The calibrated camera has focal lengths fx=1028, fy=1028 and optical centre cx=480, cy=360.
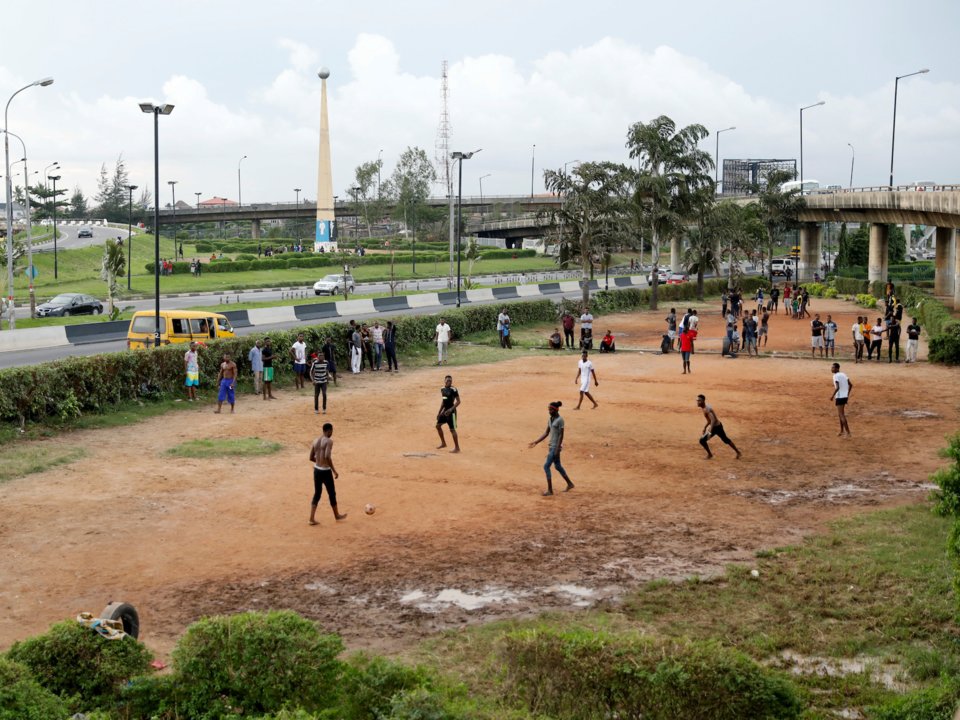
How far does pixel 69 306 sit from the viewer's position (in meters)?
47.5

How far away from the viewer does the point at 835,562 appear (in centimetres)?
1378

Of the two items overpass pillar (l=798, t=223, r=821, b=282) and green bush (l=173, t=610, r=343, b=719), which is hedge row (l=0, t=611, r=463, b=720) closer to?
green bush (l=173, t=610, r=343, b=719)

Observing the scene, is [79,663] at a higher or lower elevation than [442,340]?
lower

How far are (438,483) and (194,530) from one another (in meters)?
A: 4.56

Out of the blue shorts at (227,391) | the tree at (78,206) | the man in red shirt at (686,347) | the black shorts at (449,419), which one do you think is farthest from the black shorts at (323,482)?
the tree at (78,206)

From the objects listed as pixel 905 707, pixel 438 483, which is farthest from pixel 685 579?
pixel 438 483

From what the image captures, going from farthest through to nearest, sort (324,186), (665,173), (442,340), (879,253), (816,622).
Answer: (324,186) → (879,253) → (665,173) → (442,340) → (816,622)

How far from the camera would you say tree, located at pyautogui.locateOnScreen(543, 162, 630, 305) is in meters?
51.2

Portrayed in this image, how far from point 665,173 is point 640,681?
174 ft

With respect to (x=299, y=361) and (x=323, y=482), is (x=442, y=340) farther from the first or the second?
(x=323, y=482)

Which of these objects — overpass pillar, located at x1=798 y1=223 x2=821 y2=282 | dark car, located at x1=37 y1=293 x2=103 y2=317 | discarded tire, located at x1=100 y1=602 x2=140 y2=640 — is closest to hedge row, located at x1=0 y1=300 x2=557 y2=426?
discarded tire, located at x1=100 y1=602 x2=140 y2=640

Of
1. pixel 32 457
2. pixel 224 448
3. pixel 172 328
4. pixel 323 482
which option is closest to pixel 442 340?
pixel 172 328

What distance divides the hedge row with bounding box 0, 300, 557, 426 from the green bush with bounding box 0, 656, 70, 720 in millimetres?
14674

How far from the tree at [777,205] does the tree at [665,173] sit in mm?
19088
